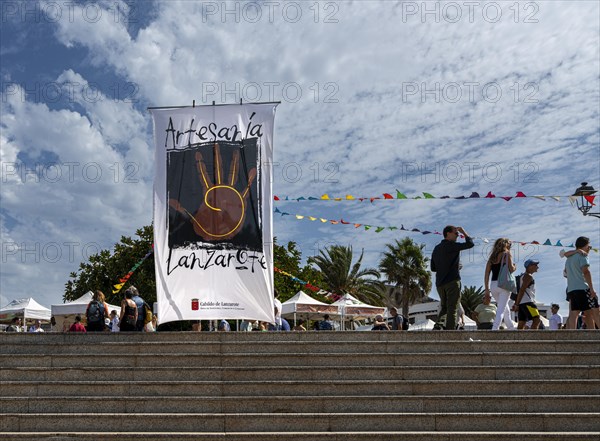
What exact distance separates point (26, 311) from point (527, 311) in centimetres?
1820

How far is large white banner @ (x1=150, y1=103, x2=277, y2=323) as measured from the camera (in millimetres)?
10945

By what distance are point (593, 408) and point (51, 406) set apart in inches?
264

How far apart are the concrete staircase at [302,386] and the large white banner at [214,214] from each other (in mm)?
1538

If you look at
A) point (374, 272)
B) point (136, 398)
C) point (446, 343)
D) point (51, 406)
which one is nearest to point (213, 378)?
point (136, 398)

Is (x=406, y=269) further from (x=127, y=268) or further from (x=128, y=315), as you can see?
(x=128, y=315)

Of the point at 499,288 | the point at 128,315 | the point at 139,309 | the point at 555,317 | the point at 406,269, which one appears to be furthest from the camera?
the point at 406,269

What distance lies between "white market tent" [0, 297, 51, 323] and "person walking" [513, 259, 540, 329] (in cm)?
1803

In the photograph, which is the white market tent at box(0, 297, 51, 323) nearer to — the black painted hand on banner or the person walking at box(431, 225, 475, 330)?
the black painted hand on banner

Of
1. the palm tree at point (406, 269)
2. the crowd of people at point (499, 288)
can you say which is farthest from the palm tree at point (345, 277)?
the crowd of people at point (499, 288)

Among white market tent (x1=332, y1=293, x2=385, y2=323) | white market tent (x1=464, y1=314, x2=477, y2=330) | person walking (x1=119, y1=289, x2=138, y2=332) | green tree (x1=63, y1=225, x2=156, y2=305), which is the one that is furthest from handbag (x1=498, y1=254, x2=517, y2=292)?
green tree (x1=63, y1=225, x2=156, y2=305)

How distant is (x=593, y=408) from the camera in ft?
25.4

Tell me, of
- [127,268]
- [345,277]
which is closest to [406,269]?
[345,277]

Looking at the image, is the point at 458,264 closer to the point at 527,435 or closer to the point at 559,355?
the point at 559,355

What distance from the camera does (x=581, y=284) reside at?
33.4ft
